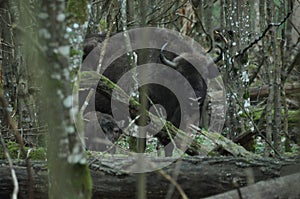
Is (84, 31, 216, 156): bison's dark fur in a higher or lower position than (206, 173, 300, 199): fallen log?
higher

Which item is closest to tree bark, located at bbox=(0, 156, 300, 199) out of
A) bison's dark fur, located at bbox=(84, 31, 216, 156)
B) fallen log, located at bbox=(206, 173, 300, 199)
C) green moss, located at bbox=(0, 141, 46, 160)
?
green moss, located at bbox=(0, 141, 46, 160)

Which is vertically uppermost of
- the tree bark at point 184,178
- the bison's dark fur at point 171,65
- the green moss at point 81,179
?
Result: the bison's dark fur at point 171,65

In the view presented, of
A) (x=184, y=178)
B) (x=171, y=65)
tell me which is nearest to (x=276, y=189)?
(x=184, y=178)

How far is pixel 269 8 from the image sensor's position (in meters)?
6.23

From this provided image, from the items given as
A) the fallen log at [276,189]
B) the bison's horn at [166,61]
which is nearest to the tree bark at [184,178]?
the fallen log at [276,189]

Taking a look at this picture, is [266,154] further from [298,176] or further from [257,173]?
[298,176]

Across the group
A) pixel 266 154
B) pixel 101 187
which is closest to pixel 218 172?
pixel 101 187

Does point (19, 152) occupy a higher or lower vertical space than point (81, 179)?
lower

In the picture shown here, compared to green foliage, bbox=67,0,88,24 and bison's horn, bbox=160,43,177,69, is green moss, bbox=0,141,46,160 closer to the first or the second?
green foliage, bbox=67,0,88,24

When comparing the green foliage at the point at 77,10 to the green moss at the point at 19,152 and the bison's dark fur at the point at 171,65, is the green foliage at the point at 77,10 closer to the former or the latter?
the green moss at the point at 19,152

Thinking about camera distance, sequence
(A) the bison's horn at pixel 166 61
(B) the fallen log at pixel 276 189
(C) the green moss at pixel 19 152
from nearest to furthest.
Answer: (B) the fallen log at pixel 276 189, (C) the green moss at pixel 19 152, (A) the bison's horn at pixel 166 61

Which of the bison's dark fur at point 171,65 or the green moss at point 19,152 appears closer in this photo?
the green moss at point 19,152

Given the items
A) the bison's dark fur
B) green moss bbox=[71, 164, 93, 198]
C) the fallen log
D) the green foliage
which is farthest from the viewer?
the bison's dark fur

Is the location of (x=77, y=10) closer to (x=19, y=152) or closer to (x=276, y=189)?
(x=276, y=189)
